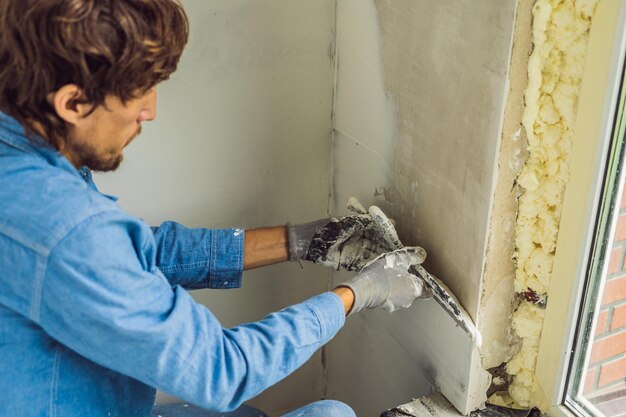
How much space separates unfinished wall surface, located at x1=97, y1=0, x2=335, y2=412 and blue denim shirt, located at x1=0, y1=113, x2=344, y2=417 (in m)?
0.50

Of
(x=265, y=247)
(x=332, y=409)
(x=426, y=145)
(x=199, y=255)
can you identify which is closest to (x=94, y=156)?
(x=199, y=255)

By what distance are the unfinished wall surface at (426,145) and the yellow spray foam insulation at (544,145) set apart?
0.08m

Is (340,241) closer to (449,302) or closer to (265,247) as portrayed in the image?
(265,247)

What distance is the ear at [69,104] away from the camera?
1066 mm

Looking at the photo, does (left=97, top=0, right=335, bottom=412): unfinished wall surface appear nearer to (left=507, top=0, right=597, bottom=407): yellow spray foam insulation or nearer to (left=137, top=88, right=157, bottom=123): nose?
(left=137, top=88, right=157, bottom=123): nose

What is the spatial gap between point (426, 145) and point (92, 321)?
31.6 inches

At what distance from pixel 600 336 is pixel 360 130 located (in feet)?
2.53

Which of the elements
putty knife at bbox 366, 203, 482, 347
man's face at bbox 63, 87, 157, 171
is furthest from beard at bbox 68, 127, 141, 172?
putty knife at bbox 366, 203, 482, 347

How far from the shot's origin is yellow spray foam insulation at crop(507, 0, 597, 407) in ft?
3.90

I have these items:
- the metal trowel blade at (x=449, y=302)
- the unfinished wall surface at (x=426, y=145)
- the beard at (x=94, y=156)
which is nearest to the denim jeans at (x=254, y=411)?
the unfinished wall surface at (x=426, y=145)

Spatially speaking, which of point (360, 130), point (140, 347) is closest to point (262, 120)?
point (360, 130)

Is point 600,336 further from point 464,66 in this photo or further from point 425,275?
point 464,66

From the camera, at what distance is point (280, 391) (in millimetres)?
2361

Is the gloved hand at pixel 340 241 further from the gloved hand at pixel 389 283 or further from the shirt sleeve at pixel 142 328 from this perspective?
the shirt sleeve at pixel 142 328
